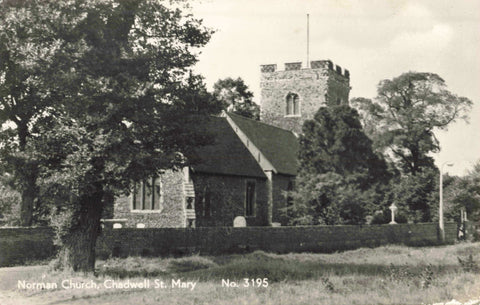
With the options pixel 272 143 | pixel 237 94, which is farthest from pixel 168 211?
pixel 237 94

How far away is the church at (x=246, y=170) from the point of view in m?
30.8

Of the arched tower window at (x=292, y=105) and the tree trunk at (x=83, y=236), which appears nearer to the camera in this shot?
the tree trunk at (x=83, y=236)

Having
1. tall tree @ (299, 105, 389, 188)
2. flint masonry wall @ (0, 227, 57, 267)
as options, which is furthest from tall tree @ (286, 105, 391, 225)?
flint masonry wall @ (0, 227, 57, 267)

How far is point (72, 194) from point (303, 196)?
16511 mm

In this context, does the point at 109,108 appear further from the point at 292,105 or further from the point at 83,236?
the point at 292,105

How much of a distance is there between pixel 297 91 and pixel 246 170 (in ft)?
53.8

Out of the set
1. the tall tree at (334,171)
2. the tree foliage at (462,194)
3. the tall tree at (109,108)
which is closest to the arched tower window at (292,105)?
the tree foliage at (462,194)

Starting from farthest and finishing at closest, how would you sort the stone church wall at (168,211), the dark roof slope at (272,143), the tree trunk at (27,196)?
1. the dark roof slope at (272,143)
2. the stone church wall at (168,211)
3. the tree trunk at (27,196)

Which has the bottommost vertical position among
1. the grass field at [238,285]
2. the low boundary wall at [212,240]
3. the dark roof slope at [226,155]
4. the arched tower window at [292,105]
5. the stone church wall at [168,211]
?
the grass field at [238,285]

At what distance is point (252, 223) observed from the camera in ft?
117

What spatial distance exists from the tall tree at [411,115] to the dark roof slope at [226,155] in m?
13.0

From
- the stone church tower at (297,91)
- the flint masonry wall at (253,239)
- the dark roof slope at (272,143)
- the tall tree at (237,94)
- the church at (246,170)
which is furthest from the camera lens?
the tall tree at (237,94)

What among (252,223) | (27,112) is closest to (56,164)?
(27,112)

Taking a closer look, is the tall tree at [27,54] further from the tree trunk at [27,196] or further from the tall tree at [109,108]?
the tree trunk at [27,196]
